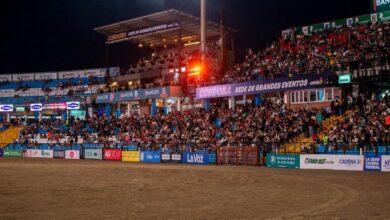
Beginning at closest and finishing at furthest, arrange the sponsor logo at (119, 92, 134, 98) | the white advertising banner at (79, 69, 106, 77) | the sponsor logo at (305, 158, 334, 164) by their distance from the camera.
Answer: the sponsor logo at (305, 158, 334, 164), the sponsor logo at (119, 92, 134, 98), the white advertising banner at (79, 69, 106, 77)

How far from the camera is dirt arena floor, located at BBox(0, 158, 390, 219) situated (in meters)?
12.6

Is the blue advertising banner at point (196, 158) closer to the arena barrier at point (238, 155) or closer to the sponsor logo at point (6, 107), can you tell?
the arena barrier at point (238, 155)

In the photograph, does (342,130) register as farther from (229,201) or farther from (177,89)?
(177,89)

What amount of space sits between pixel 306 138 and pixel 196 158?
338 inches

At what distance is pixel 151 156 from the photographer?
40312mm

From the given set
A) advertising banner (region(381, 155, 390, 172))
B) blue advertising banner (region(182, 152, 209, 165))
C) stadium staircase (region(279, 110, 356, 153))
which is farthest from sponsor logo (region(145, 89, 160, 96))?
advertising banner (region(381, 155, 390, 172))

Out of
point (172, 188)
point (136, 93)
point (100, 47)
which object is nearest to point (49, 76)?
point (100, 47)

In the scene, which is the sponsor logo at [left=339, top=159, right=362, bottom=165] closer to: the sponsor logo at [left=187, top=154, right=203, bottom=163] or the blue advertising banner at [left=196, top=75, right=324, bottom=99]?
the blue advertising banner at [left=196, top=75, right=324, bottom=99]

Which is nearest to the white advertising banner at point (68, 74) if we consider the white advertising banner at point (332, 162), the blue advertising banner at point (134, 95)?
the blue advertising banner at point (134, 95)

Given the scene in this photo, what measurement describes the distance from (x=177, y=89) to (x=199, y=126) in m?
10.3

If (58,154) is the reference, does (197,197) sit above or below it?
below

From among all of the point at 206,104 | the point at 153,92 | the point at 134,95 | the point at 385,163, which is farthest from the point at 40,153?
the point at 385,163

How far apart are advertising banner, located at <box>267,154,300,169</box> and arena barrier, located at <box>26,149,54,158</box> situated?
2649 centimetres

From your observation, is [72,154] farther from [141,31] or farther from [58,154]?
[141,31]
